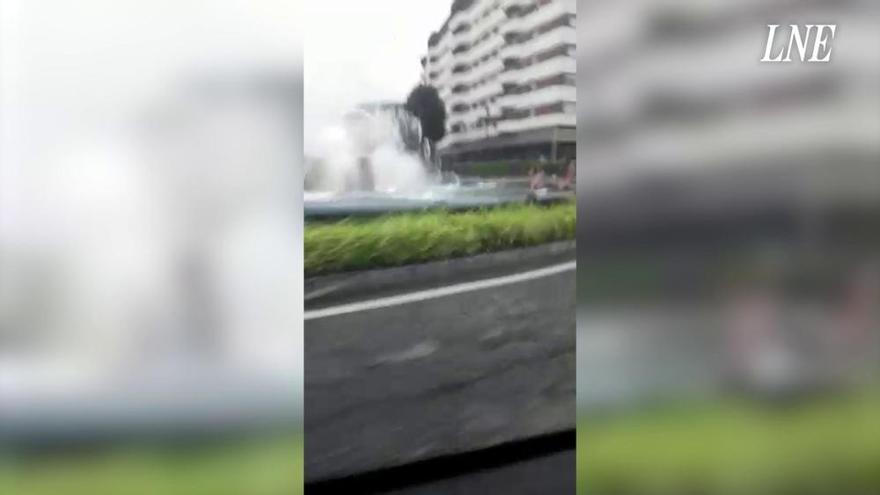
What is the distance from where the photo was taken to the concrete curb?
5.28ft

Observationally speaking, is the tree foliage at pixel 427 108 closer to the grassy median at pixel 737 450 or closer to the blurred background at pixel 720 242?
the blurred background at pixel 720 242

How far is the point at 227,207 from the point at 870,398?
1.45 m

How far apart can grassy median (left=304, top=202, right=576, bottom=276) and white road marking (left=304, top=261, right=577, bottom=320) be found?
0.06 meters

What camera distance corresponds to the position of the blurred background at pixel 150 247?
61.9 inches

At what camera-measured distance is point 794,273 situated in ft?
5.81

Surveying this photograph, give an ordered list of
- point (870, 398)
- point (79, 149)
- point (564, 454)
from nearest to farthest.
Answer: point (79, 149) < point (564, 454) < point (870, 398)

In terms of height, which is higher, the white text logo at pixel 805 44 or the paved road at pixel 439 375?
the white text logo at pixel 805 44

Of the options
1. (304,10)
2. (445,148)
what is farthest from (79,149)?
(445,148)

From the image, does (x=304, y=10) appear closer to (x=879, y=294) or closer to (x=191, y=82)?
(x=191, y=82)

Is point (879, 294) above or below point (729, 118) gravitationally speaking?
below

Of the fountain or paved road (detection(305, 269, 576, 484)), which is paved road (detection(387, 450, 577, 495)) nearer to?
paved road (detection(305, 269, 576, 484))

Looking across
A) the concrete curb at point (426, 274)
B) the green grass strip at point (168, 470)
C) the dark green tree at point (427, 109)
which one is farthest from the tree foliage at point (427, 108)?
the green grass strip at point (168, 470)

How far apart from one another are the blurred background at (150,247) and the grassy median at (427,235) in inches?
2.5

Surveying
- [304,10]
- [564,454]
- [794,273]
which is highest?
[304,10]
